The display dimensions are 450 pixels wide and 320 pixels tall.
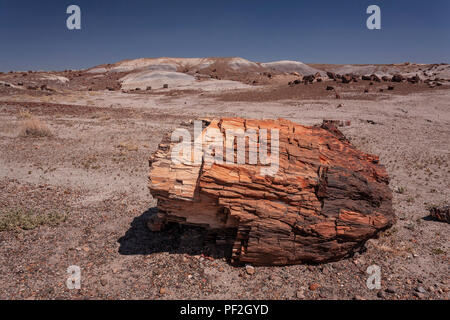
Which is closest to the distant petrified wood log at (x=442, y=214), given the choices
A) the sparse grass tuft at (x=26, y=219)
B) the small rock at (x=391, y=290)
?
the small rock at (x=391, y=290)

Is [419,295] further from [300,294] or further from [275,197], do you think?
[275,197]

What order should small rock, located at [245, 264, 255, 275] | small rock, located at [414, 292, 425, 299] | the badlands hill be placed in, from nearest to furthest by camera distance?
1. small rock, located at [414, 292, 425, 299]
2. small rock, located at [245, 264, 255, 275]
3. the badlands hill

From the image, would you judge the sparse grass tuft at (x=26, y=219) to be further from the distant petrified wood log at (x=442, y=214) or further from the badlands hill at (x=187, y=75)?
the badlands hill at (x=187, y=75)

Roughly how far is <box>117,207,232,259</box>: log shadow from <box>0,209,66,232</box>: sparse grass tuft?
2100 millimetres

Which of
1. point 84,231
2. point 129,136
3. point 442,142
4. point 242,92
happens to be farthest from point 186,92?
point 84,231

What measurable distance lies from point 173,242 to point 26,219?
3994 mm

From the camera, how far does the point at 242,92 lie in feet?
121

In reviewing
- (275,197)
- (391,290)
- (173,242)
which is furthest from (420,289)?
(173,242)

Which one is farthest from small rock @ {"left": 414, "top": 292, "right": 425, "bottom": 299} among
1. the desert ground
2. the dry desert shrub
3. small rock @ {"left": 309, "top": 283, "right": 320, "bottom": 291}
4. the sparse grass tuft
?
the dry desert shrub

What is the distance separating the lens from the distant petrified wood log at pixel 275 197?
502 cm

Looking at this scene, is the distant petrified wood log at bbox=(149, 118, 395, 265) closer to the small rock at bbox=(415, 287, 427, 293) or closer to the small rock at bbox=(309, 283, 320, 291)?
the small rock at bbox=(309, 283, 320, 291)

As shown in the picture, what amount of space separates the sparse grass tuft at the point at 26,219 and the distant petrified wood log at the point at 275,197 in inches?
136

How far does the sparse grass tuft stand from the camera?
263 inches

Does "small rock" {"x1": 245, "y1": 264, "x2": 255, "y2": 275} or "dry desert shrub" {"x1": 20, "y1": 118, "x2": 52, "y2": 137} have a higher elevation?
"dry desert shrub" {"x1": 20, "y1": 118, "x2": 52, "y2": 137}
